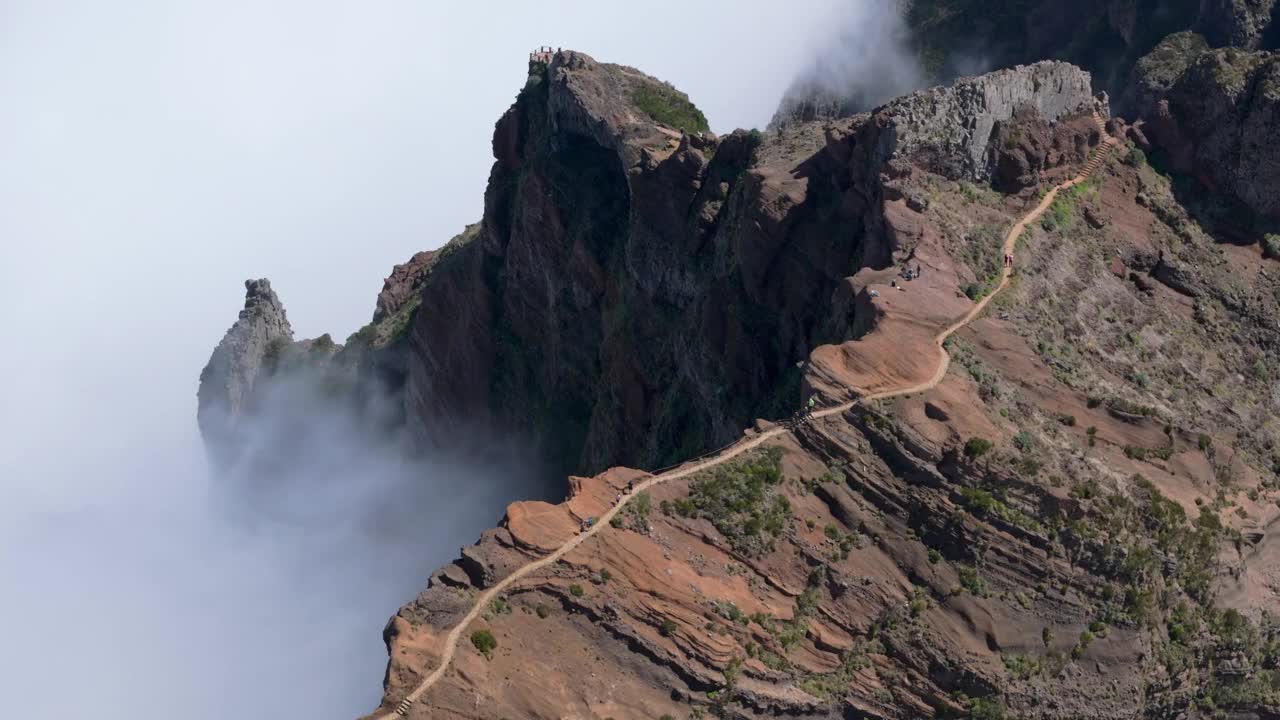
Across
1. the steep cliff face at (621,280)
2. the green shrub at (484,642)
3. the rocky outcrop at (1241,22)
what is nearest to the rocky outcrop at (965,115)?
the steep cliff face at (621,280)

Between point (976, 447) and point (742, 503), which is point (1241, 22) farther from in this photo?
point (742, 503)

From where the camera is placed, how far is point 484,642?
191ft

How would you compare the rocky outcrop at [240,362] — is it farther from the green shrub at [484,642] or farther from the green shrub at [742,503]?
the green shrub at [484,642]

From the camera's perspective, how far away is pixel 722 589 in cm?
6388

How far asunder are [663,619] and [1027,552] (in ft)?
58.3

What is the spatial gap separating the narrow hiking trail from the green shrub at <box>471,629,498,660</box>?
62 centimetres

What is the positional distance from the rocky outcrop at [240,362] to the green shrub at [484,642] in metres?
138

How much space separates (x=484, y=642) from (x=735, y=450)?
17.7 meters

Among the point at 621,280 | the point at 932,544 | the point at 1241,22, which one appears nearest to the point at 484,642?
the point at 932,544

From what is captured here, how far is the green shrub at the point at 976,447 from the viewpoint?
69875 millimetres

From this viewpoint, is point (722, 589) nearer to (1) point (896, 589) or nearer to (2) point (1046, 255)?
(1) point (896, 589)

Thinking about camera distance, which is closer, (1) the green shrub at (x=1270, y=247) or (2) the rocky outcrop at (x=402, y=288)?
(1) the green shrub at (x=1270, y=247)

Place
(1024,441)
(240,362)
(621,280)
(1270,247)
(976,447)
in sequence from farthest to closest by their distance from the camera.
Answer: (240,362) → (621,280) → (1270,247) → (1024,441) → (976,447)

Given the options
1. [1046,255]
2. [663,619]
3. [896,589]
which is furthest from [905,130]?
[663,619]
